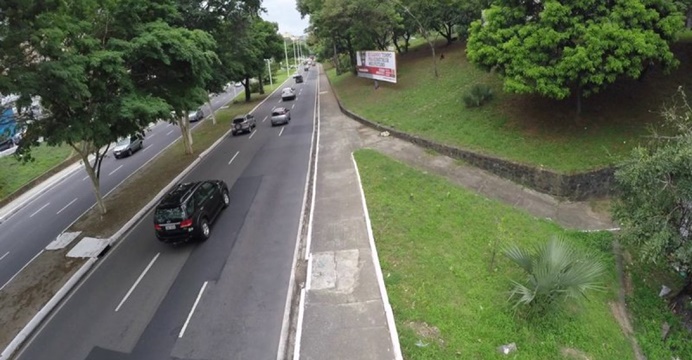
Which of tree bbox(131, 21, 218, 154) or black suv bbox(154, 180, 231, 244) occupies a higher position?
tree bbox(131, 21, 218, 154)

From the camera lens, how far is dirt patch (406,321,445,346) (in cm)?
858

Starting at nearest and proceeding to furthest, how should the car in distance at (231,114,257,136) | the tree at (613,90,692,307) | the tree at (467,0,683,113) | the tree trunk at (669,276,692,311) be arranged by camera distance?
the tree at (613,90,692,307) < the tree trunk at (669,276,692,311) < the tree at (467,0,683,113) < the car in distance at (231,114,257,136)

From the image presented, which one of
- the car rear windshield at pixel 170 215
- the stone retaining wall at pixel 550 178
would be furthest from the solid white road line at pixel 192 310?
the stone retaining wall at pixel 550 178

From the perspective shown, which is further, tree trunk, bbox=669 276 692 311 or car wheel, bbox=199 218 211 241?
car wheel, bbox=199 218 211 241

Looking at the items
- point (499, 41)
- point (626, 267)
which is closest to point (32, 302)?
point (626, 267)

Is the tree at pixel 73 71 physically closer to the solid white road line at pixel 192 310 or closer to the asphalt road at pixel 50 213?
the asphalt road at pixel 50 213

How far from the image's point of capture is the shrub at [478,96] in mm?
21906

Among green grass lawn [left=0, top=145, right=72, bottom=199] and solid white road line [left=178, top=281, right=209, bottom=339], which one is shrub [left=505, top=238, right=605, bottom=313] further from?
green grass lawn [left=0, top=145, right=72, bottom=199]

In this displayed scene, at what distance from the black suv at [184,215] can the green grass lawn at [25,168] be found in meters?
14.1

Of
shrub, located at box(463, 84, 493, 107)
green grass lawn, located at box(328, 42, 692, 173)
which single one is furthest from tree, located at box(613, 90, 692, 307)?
shrub, located at box(463, 84, 493, 107)

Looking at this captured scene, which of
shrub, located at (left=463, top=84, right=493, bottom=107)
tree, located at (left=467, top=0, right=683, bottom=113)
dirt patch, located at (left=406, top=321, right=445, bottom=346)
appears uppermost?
tree, located at (left=467, top=0, right=683, bottom=113)

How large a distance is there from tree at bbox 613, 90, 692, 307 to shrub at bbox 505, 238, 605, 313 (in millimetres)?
1962

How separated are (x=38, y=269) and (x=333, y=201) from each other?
9995mm

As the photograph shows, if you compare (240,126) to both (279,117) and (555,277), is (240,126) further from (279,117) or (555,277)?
(555,277)
